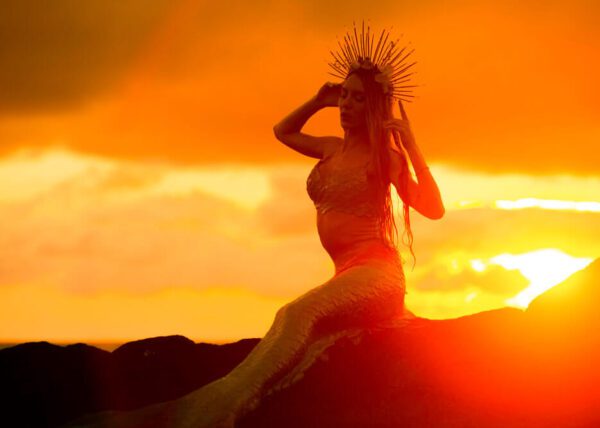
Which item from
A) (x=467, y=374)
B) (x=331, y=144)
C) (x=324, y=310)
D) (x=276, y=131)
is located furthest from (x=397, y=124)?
(x=467, y=374)

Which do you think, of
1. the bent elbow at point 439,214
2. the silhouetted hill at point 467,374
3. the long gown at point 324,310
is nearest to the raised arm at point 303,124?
the long gown at point 324,310

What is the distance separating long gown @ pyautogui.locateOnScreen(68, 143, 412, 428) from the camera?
1306 cm

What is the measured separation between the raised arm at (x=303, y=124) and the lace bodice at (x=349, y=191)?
0.70 meters

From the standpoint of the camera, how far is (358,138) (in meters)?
15.0

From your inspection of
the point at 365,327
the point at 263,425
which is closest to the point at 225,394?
the point at 263,425

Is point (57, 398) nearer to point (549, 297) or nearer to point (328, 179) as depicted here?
point (328, 179)

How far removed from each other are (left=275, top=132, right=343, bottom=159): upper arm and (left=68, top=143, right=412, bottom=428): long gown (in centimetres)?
22

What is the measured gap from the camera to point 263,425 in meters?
13.0

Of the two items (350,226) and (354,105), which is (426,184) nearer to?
(350,226)

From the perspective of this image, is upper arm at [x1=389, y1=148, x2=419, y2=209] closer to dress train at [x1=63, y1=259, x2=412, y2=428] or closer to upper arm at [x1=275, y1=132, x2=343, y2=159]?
dress train at [x1=63, y1=259, x2=412, y2=428]

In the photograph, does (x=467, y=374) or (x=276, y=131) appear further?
(x=276, y=131)

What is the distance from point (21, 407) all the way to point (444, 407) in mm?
5229

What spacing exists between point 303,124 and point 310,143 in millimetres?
347

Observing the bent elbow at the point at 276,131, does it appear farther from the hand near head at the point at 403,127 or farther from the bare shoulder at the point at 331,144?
the hand near head at the point at 403,127
